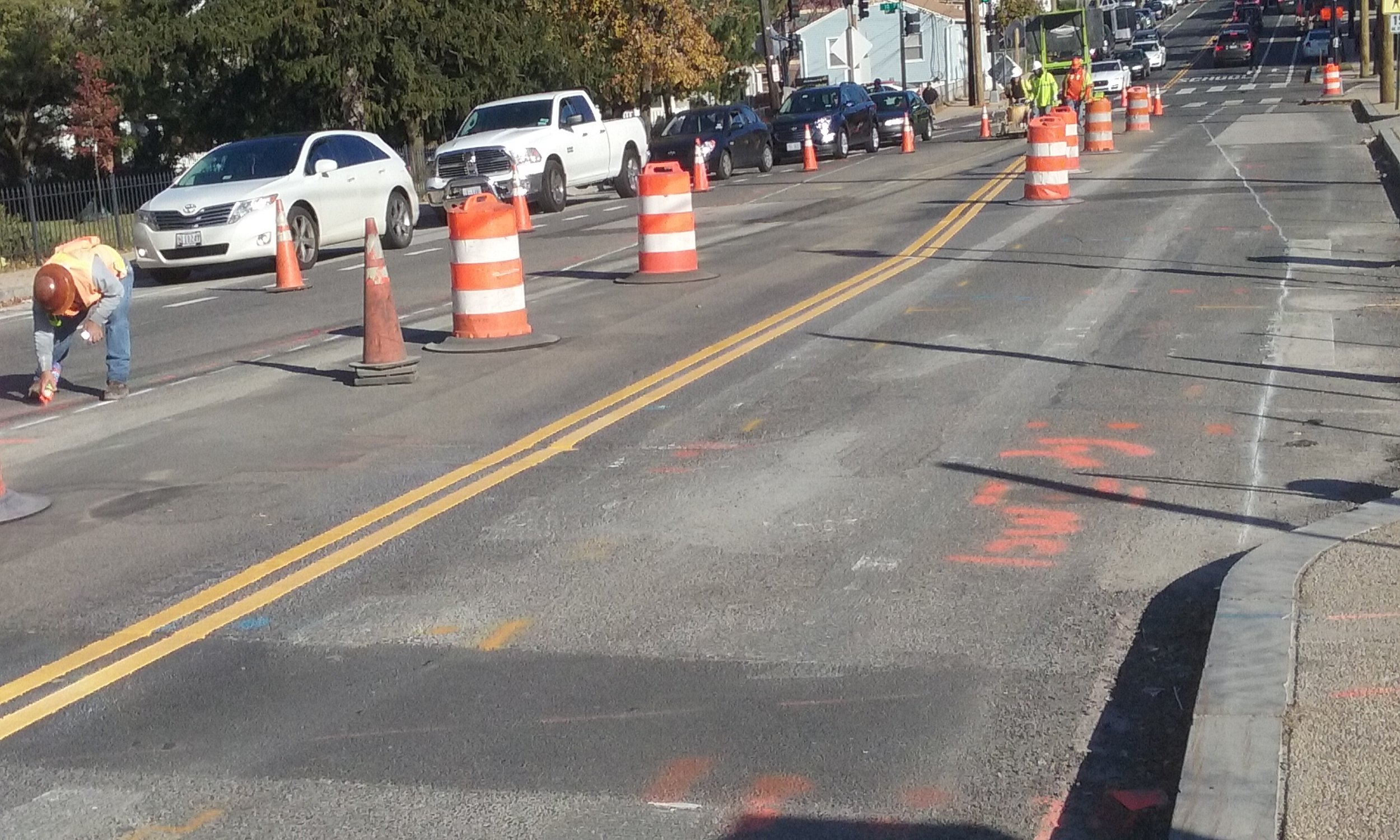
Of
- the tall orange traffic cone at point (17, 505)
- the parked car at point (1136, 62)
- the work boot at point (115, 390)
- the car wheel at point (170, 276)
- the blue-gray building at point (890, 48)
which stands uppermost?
the blue-gray building at point (890, 48)

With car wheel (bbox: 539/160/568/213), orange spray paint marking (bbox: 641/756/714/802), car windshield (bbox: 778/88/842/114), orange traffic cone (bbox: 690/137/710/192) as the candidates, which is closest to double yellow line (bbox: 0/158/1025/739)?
orange spray paint marking (bbox: 641/756/714/802)

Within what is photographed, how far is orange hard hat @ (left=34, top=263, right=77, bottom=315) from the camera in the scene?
10.3 m

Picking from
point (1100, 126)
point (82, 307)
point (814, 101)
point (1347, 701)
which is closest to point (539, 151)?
point (1100, 126)

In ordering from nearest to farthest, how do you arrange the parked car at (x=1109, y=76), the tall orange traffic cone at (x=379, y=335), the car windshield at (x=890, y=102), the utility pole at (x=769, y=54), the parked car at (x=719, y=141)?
the tall orange traffic cone at (x=379, y=335)
the parked car at (x=719, y=141)
the car windshield at (x=890, y=102)
the utility pole at (x=769, y=54)
the parked car at (x=1109, y=76)

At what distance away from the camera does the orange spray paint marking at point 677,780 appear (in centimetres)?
449

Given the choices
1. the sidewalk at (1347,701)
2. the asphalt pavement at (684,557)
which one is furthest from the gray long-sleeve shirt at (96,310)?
the sidewalk at (1347,701)

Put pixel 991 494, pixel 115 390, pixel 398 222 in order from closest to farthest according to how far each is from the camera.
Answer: pixel 991 494 < pixel 115 390 < pixel 398 222

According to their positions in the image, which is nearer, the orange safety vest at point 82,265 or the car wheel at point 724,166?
the orange safety vest at point 82,265

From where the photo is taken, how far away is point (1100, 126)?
3131 cm

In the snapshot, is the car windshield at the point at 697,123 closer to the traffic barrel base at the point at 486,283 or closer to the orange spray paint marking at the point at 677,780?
the traffic barrel base at the point at 486,283

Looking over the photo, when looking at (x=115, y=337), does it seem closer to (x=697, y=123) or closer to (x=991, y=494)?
(x=991, y=494)

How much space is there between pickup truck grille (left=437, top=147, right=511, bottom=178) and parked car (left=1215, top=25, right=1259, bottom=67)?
66439mm

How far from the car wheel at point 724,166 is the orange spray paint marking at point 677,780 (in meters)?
30.6

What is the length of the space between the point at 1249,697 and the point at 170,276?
1833 centimetres
